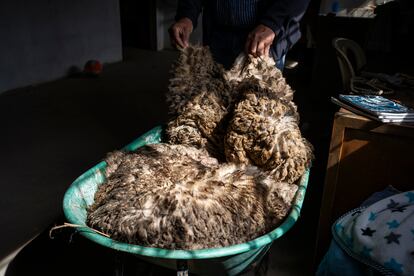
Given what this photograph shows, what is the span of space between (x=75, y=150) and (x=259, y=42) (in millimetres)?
2242

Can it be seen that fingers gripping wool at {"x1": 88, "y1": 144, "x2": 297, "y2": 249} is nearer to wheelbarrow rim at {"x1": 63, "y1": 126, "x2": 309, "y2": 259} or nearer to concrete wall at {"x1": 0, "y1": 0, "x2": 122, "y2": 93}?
wheelbarrow rim at {"x1": 63, "y1": 126, "x2": 309, "y2": 259}

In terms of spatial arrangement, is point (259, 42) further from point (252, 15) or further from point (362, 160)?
point (362, 160)

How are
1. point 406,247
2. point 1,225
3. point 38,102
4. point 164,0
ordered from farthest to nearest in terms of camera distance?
point 164,0, point 38,102, point 1,225, point 406,247

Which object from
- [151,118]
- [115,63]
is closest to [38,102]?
[151,118]

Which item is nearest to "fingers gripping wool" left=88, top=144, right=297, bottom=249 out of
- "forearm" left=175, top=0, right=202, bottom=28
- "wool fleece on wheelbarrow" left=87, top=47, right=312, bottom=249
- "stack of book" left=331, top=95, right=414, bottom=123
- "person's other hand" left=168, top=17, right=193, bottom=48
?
"wool fleece on wheelbarrow" left=87, top=47, right=312, bottom=249

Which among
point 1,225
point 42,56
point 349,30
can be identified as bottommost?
point 1,225

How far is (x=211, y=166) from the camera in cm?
146

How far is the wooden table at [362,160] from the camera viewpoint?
5.13ft

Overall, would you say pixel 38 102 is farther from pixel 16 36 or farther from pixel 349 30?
pixel 349 30

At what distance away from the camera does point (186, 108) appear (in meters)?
1.71

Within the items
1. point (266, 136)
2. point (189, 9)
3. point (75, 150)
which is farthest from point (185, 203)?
point (75, 150)

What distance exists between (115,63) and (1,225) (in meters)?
5.11

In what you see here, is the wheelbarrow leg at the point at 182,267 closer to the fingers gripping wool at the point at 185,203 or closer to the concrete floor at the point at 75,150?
the fingers gripping wool at the point at 185,203

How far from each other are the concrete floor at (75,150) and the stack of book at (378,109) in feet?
3.07
